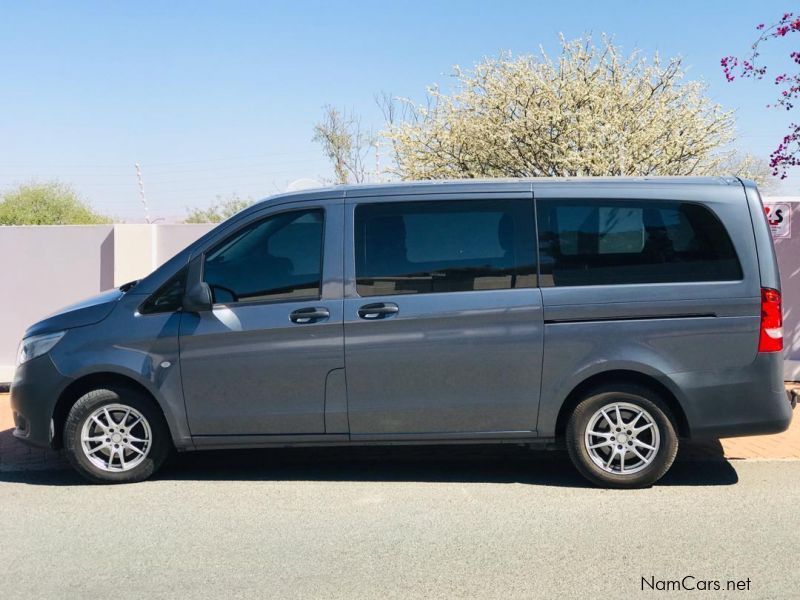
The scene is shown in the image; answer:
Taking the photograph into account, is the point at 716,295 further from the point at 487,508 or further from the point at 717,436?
the point at 487,508

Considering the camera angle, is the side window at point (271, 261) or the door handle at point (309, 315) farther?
the side window at point (271, 261)

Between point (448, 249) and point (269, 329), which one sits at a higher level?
point (448, 249)

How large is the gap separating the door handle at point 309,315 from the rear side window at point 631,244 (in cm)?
147

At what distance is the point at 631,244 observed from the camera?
6066mm

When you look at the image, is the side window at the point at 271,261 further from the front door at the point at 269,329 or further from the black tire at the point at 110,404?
the black tire at the point at 110,404

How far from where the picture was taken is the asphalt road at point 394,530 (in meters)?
4.44

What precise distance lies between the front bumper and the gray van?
2 cm

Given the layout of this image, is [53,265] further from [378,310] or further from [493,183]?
[493,183]

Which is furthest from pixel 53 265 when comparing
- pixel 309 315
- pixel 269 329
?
pixel 309 315

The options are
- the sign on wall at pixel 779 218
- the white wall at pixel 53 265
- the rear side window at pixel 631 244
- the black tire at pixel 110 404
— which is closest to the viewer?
the rear side window at pixel 631 244

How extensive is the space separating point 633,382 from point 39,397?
13.3 ft

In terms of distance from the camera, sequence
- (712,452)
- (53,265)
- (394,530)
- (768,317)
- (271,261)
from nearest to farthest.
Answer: (394,530) < (768,317) < (271,261) < (712,452) < (53,265)

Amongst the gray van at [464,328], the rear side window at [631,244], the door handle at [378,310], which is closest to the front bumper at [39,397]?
the gray van at [464,328]

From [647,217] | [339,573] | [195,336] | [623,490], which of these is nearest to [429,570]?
[339,573]
